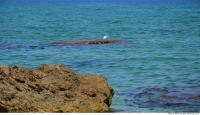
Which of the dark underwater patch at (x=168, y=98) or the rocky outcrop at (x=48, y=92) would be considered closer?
the rocky outcrop at (x=48, y=92)

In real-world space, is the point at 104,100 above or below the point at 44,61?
below

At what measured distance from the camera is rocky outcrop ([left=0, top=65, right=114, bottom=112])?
8281mm

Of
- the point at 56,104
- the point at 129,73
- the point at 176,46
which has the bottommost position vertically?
the point at 56,104

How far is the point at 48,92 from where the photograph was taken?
8.54 m

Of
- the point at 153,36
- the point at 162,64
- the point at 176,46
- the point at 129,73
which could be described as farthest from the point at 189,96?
the point at 153,36

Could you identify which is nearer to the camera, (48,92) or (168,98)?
(48,92)

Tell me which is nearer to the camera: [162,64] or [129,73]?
[129,73]

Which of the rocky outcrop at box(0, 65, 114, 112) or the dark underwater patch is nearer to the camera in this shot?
the rocky outcrop at box(0, 65, 114, 112)

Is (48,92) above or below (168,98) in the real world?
below

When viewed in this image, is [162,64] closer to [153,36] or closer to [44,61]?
[44,61]

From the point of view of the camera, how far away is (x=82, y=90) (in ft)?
29.2

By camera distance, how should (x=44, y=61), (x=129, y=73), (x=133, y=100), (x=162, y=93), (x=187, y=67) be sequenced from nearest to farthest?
1. (x=133, y=100)
2. (x=162, y=93)
3. (x=129, y=73)
4. (x=187, y=67)
5. (x=44, y=61)

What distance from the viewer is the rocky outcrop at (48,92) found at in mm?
8281

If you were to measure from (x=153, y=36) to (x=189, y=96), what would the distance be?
2109 centimetres
